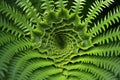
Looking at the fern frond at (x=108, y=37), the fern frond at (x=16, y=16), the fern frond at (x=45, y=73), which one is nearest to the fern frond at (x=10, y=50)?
the fern frond at (x=16, y=16)

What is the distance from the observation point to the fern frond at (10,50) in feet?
6.09

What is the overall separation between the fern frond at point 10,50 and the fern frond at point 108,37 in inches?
20.5

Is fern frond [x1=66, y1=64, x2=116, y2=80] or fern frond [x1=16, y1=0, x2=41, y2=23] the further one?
fern frond [x1=16, y1=0, x2=41, y2=23]

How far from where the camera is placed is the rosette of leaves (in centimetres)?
191

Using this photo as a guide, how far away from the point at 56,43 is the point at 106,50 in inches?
16.4

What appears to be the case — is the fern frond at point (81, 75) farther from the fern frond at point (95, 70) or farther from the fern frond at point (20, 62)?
the fern frond at point (20, 62)

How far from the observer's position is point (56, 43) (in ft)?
6.86

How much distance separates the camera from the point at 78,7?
202cm

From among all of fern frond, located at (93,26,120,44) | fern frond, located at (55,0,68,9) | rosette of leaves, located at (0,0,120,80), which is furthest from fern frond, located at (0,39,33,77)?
fern frond, located at (93,26,120,44)

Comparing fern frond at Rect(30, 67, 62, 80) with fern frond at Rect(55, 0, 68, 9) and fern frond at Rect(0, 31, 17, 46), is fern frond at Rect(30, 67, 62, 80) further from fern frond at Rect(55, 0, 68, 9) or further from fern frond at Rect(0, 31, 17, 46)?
fern frond at Rect(55, 0, 68, 9)

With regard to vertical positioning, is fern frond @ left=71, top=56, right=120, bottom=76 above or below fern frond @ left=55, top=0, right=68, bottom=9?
below

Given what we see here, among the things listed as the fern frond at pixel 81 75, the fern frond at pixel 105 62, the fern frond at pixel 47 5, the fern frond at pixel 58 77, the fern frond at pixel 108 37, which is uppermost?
the fern frond at pixel 47 5

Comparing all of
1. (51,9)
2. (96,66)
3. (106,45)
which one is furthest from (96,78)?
(51,9)

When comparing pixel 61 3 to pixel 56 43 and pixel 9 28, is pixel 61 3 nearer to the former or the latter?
pixel 56 43
